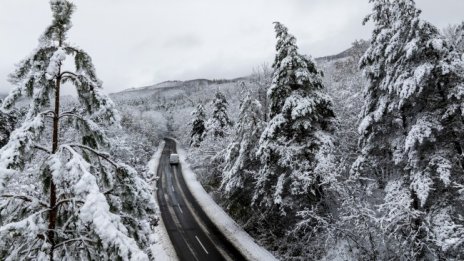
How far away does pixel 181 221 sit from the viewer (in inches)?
1088

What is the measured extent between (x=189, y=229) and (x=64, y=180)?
21.2 m

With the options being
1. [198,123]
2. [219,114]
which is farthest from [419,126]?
[198,123]

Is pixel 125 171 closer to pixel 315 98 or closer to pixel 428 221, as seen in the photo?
pixel 428 221

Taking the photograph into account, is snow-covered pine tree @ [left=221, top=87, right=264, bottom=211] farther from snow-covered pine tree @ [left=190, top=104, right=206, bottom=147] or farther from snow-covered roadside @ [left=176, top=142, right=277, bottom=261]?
snow-covered pine tree @ [left=190, top=104, right=206, bottom=147]

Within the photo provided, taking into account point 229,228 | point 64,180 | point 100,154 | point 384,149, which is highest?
point 100,154

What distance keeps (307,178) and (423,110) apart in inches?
224

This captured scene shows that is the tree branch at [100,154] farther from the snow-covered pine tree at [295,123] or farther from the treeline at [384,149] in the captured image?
the snow-covered pine tree at [295,123]

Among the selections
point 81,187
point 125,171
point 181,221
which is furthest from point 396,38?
point 181,221

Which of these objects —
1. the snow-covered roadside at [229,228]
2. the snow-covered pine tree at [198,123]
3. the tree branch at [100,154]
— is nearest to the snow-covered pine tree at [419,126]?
the snow-covered roadside at [229,228]

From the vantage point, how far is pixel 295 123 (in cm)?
1798

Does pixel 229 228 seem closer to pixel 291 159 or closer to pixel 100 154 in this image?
pixel 291 159

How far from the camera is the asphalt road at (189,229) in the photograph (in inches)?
830

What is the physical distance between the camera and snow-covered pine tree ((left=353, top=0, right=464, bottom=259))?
1179 centimetres

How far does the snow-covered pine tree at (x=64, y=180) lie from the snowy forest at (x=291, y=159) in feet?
0.08
